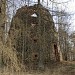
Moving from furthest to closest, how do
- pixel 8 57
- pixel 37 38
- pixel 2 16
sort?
pixel 37 38 → pixel 2 16 → pixel 8 57

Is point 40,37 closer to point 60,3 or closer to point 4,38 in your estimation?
point 60,3

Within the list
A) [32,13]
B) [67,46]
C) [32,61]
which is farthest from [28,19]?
[67,46]

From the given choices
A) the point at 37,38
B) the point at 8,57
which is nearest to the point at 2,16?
the point at 8,57

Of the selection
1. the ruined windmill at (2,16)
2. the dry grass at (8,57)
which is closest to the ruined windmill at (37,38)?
the ruined windmill at (2,16)

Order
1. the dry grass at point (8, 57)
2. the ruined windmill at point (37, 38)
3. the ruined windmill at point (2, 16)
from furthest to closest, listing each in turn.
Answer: the ruined windmill at point (37, 38), the ruined windmill at point (2, 16), the dry grass at point (8, 57)

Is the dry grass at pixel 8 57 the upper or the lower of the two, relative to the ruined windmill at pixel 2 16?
lower

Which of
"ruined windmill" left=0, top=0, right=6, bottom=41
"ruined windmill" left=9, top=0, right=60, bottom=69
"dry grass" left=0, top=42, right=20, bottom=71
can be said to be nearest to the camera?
"dry grass" left=0, top=42, right=20, bottom=71

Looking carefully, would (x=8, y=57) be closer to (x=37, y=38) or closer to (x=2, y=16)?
(x=2, y=16)

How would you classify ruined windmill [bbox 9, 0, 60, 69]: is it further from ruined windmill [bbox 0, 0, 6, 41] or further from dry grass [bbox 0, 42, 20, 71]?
dry grass [bbox 0, 42, 20, 71]

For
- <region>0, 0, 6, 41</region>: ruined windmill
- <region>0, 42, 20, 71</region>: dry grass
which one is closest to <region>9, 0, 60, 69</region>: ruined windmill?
<region>0, 0, 6, 41</region>: ruined windmill

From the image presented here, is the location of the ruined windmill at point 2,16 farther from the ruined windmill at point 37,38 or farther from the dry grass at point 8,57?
the ruined windmill at point 37,38

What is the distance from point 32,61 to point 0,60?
14819 millimetres

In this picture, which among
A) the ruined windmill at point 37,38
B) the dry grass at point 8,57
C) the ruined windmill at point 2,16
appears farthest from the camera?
the ruined windmill at point 37,38

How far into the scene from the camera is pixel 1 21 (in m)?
11.3
